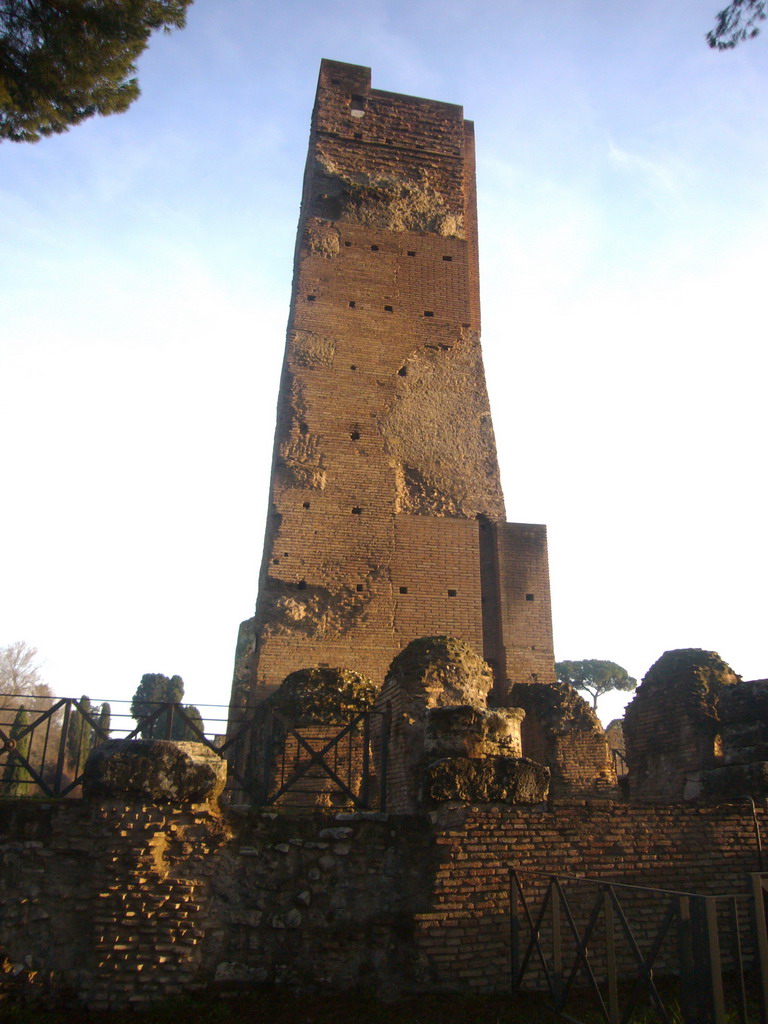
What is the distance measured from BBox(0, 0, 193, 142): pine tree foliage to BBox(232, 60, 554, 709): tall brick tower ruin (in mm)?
6034

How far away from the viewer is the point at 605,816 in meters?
5.33

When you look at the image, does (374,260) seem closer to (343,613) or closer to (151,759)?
(343,613)

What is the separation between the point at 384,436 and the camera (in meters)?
13.1

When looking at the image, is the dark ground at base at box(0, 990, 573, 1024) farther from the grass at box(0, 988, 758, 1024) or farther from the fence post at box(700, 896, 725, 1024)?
the fence post at box(700, 896, 725, 1024)

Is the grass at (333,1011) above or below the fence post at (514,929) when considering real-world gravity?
below

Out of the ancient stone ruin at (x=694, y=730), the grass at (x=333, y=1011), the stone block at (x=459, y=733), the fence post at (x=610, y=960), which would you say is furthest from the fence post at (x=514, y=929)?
the ancient stone ruin at (x=694, y=730)

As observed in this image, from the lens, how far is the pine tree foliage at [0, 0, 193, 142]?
7113 mm

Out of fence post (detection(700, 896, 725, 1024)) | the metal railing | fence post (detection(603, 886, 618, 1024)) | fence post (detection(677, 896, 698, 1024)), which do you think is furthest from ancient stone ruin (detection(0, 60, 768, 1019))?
fence post (detection(700, 896, 725, 1024))

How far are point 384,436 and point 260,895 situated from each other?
30.1 ft

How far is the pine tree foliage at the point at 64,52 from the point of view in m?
7.11

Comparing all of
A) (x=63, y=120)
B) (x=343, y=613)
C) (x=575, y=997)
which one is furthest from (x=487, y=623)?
(x=63, y=120)

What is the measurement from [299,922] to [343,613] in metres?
7.22

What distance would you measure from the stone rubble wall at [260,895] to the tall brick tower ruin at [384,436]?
638 cm

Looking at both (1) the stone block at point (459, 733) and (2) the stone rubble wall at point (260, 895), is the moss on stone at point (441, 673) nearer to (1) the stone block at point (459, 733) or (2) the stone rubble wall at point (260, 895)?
(1) the stone block at point (459, 733)
